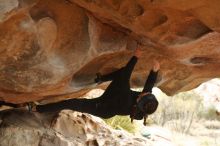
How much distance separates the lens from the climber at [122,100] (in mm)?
4953

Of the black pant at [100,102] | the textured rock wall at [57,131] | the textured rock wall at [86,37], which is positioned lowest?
the textured rock wall at [57,131]

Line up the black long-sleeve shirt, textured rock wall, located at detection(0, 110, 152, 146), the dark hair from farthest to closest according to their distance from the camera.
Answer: textured rock wall, located at detection(0, 110, 152, 146) < the black long-sleeve shirt < the dark hair

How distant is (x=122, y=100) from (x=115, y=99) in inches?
3.3

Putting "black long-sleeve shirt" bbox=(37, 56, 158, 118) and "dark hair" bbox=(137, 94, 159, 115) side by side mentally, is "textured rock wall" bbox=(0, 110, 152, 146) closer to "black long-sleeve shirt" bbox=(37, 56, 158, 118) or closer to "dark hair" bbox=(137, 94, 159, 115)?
"black long-sleeve shirt" bbox=(37, 56, 158, 118)

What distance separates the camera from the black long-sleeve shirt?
16.9 feet

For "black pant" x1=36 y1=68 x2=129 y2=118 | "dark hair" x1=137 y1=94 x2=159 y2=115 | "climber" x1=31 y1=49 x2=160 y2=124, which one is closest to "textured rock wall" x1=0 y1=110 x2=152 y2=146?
"black pant" x1=36 y1=68 x2=129 y2=118

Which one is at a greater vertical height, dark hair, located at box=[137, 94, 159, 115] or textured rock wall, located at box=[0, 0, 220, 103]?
textured rock wall, located at box=[0, 0, 220, 103]

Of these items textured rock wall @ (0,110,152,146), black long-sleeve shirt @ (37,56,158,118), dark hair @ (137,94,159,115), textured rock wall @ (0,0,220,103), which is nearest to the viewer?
textured rock wall @ (0,0,220,103)

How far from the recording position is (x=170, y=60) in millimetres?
5664

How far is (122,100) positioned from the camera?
205 inches

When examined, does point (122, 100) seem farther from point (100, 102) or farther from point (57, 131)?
point (57, 131)

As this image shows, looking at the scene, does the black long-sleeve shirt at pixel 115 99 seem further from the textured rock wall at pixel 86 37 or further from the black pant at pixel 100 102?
the textured rock wall at pixel 86 37

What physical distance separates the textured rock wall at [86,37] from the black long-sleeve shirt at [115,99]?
20 cm

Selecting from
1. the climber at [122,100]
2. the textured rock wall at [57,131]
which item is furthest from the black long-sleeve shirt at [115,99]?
the textured rock wall at [57,131]
